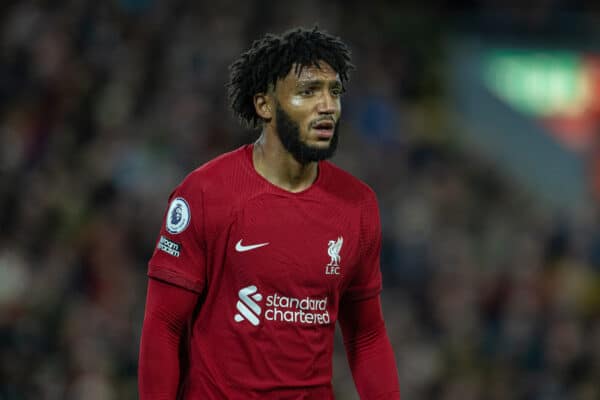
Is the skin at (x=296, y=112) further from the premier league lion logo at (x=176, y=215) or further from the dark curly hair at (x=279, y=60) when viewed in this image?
the premier league lion logo at (x=176, y=215)

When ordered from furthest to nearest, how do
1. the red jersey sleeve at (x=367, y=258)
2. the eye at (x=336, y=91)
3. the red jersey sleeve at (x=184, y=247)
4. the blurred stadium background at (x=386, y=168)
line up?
1. the blurred stadium background at (x=386, y=168)
2. the red jersey sleeve at (x=367, y=258)
3. the eye at (x=336, y=91)
4. the red jersey sleeve at (x=184, y=247)

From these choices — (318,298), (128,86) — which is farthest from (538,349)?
(318,298)

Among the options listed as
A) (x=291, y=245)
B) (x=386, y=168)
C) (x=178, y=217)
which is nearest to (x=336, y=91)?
(x=291, y=245)

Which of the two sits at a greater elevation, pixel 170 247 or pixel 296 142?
pixel 296 142

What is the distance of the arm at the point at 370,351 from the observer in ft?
12.5

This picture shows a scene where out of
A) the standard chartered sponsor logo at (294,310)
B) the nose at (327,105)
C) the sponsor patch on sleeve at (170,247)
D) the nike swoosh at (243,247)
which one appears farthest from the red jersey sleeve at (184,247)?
the nose at (327,105)

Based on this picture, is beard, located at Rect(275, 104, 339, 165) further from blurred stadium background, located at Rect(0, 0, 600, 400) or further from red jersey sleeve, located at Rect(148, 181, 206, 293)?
blurred stadium background, located at Rect(0, 0, 600, 400)

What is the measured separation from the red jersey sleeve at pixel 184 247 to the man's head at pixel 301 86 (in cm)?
35

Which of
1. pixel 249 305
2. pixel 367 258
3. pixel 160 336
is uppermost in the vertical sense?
pixel 367 258

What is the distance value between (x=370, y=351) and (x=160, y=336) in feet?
2.41

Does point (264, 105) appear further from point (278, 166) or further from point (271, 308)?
point (271, 308)

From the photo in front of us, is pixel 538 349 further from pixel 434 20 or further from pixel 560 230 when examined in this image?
pixel 434 20

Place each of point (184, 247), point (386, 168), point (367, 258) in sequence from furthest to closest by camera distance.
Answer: point (386, 168)
point (367, 258)
point (184, 247)

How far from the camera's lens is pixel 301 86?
3.57 meters
